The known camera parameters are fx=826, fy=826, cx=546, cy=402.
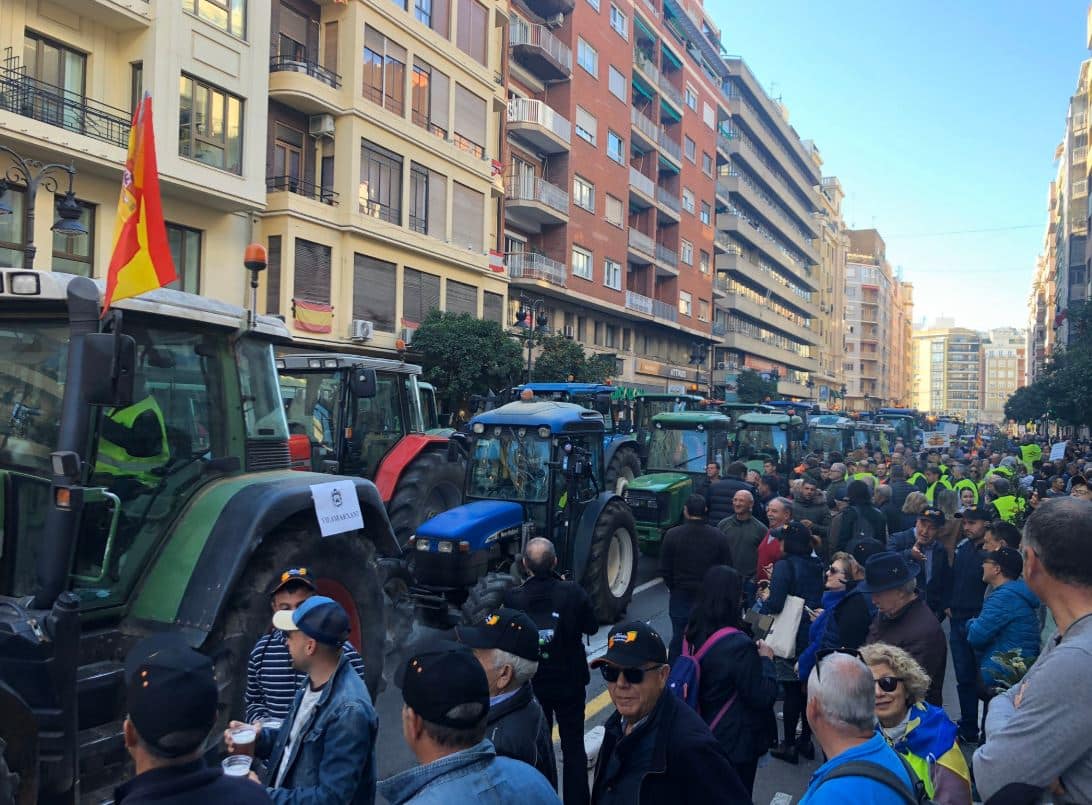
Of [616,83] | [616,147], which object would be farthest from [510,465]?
[616,83]

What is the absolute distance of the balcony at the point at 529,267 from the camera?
3133 centimetres

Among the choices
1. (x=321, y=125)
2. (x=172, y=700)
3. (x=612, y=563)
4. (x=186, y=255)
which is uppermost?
(x=321, y=125)

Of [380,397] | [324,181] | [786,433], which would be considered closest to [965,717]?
[380,397]

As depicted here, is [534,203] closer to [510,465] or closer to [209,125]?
[209,125]

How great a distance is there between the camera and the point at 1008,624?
4961 millimetres

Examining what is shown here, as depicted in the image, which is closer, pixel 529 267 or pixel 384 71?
pixel 384 71

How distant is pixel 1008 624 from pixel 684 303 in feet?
140

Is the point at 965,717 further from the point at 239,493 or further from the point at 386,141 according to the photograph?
the point at 386,141

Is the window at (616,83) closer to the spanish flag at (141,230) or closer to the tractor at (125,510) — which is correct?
the tractor at (125,510)

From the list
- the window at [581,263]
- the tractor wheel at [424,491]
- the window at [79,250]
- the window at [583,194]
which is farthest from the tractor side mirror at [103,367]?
the window at [583,194]

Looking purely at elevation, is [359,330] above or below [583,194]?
below

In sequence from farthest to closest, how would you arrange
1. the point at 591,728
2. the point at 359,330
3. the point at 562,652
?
the point at 359,330 < the point at 591,728 < the point at 562,652

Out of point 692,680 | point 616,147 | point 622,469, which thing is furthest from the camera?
point 616,147

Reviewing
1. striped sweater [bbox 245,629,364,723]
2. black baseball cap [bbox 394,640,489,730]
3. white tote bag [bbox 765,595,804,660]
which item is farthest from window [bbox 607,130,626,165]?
black baseball cap [bbox 394,640,489,730]
